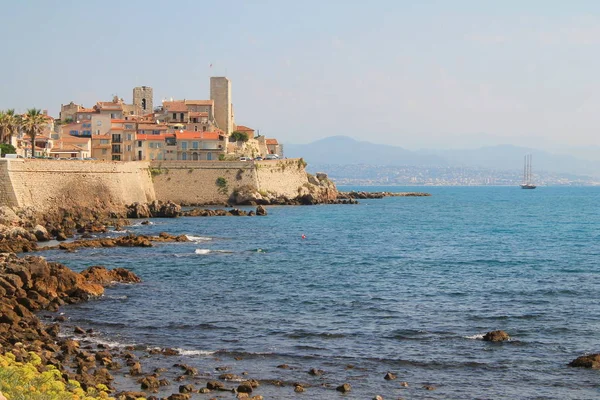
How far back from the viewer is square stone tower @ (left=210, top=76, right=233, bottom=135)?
11588 cm

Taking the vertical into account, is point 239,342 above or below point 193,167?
below

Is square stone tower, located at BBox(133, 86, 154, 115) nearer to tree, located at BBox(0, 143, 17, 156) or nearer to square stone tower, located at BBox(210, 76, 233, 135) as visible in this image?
square stone tower, located at BBox(210, 76, 233, 135)

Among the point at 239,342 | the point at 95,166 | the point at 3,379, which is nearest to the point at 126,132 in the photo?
the point at 95,166

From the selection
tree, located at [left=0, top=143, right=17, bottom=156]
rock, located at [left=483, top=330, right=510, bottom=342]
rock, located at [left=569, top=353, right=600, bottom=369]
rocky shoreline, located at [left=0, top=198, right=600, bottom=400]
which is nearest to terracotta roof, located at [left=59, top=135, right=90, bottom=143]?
tree, located at [left=0, top=143, right=17, bottom=156]

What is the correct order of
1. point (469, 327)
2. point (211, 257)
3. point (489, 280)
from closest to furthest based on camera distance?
point (469, 327), point (489, 280), point (211, 257)

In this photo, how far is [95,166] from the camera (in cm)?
7456

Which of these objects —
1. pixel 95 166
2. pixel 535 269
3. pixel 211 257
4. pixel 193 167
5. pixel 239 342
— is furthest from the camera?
pixel 193 167

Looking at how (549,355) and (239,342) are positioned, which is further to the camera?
(239,342)

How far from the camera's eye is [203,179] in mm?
91438

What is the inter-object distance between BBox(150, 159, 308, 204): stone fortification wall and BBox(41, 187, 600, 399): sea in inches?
1190

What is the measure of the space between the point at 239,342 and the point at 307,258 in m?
23.0

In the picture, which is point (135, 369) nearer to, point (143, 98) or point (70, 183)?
point (70, 183)

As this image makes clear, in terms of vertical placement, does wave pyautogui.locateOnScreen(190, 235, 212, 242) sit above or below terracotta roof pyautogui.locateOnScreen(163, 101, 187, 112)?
below

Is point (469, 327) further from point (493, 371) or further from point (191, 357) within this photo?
point (191, 357)
